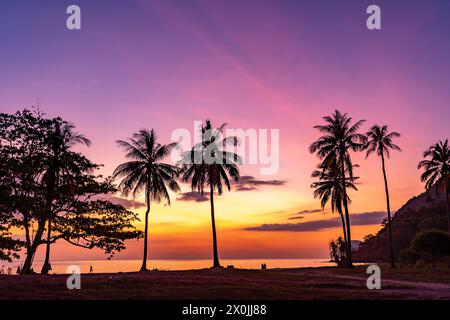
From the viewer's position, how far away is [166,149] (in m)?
51.8

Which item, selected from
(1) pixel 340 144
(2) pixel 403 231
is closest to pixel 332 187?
(1) pixel 340 144

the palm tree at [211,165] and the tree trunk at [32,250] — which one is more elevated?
the palm tree at [211,165]

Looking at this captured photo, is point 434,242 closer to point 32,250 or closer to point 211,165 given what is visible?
point 211,165

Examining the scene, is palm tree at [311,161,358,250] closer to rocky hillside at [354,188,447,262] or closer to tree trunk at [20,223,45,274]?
tree trunk at [20,223,45,274]

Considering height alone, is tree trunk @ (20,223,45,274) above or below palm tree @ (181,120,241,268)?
below

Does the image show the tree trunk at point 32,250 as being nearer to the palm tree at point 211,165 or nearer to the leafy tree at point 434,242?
the palm tree at point 211,165

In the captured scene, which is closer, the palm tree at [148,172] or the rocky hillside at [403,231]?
the palm tree at [148,172]

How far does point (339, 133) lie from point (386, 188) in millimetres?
10952

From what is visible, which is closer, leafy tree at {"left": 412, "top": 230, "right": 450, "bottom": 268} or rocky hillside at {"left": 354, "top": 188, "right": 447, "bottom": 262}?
leafy tree at {"left": 412, "top": 230, "right": 450, "bottom": 268}

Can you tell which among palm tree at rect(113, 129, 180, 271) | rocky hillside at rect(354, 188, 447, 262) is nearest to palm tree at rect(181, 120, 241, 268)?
palm tree at rect(113, 129, 180, 271)

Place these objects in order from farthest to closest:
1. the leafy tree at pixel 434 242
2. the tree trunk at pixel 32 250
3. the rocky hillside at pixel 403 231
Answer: the rocky hillside at pixel 403 231, the leafy tree at pixel 434 242, the tree trunk at pixel 32 250

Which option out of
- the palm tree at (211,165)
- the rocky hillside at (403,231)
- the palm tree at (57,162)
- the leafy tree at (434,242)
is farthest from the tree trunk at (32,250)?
the rocky hillside at (403,231)

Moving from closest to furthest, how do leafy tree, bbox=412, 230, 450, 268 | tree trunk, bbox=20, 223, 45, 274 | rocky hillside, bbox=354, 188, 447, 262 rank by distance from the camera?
tree trunk, bbox=20, 223, 45, 274, leafy tree, bbox=412, 230, 450, 268, rocky hillside, bbox=354, 188, 447, 262
